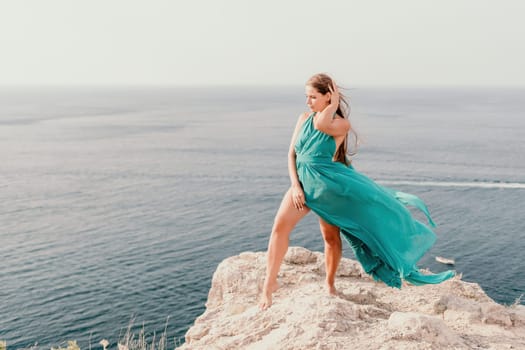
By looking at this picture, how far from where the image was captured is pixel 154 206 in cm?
4831

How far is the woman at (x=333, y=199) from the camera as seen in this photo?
20.3ft

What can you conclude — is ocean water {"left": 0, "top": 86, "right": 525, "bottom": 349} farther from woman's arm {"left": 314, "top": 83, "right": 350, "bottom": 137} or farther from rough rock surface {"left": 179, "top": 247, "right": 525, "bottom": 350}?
woman's arm {"left": 314, "top": 83, "right": 350, "bottom": 137}

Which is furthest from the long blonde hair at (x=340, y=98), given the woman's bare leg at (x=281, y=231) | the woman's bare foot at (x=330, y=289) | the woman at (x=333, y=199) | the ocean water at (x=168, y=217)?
the ocean water at (x=168, y=217)

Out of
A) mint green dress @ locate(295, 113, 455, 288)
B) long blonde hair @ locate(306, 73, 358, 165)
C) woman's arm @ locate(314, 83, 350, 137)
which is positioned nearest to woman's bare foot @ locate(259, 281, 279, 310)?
mint green dress @ locate(295, 113, 455, 288)

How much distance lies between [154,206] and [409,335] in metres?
44.3

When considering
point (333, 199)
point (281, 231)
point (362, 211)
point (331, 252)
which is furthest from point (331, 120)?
point (331, 252)

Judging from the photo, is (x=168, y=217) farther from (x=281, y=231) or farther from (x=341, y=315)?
(x=341, y=315)

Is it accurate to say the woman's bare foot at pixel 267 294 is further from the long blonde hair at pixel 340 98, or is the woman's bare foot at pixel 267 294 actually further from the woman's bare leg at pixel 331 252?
the long blonde hair at pixel 340 98

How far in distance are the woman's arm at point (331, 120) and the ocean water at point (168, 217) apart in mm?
22612

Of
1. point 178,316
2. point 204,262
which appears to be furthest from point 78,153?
point 178,316

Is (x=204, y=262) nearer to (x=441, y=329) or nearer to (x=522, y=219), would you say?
(x=522, y=219)

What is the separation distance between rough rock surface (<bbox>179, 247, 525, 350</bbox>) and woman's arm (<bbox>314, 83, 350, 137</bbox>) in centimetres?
190

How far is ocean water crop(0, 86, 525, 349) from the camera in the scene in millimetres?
29578

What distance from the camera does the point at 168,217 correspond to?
4472 centimetres
